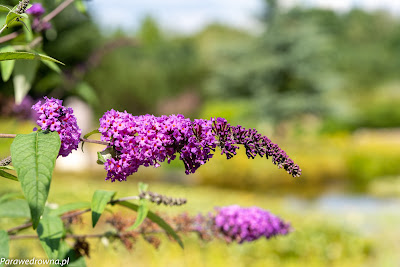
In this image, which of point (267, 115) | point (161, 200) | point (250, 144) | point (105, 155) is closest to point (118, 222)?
point (161, 200)

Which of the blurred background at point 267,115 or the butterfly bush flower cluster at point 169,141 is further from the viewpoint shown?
the blurred background at point 267,115

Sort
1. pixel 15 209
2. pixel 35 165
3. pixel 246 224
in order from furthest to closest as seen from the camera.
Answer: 1. pixel 246 224
2. pixel 15 209
3. pixel 35 165

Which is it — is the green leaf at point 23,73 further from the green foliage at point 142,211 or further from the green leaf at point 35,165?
the green leaf at point 35,165

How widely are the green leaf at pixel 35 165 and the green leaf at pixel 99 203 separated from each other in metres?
0.28

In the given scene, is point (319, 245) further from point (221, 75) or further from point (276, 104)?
point (221, 75)

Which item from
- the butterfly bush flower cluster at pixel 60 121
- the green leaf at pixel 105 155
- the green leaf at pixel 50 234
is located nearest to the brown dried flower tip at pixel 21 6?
the butterfly bush flower cluster at pixel 60 121

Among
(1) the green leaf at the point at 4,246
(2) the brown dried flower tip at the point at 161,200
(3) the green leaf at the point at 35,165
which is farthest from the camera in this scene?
(2) the brown dried flower tip at the point at 161,200

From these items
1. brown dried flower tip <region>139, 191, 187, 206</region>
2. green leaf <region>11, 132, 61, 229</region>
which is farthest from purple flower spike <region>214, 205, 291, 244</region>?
green leaf <region>11, 132, 61, 229</region>

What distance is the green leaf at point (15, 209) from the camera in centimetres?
145

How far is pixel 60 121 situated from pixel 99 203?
0.30m

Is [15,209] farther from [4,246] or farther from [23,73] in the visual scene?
[23,73]

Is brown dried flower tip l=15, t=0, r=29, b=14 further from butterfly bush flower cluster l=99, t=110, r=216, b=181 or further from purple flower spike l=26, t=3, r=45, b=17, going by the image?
purple flower spike l=26, t=3, r=45, b=17

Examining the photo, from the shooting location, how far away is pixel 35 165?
87 cm

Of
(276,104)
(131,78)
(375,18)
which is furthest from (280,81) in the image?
(375,18)
